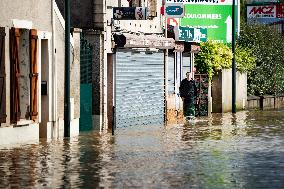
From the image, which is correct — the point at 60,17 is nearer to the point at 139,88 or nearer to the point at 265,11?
the point at 139,88

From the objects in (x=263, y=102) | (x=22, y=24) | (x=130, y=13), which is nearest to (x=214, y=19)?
(x=263, y=102)

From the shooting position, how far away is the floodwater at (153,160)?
19016mm

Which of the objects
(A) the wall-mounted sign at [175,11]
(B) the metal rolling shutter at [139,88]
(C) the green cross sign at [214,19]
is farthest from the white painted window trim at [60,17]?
(C) the green cross sign at [214,19]

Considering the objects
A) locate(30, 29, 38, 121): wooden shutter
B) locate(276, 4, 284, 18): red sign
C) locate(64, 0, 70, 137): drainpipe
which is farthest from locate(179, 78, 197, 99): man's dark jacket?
locate(276, 4, 284, 18): red sign

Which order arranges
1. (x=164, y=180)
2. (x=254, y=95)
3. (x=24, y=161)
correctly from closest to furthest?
1. (x=164, y=180)
2. (x=24, y=161)
3. (x=254, y=95)

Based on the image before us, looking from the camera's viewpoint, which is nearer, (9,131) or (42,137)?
(9,131)

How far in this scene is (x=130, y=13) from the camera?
37.4 metres

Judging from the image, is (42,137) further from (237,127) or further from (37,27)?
(237,127)

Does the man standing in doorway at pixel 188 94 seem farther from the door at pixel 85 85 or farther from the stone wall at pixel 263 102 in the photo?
the stone wall at pixel 263 102

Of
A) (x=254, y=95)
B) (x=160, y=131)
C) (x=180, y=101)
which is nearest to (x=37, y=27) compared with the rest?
(x=160, y=131)

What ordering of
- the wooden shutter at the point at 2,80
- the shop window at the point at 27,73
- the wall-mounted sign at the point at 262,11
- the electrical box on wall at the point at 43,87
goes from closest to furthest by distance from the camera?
the wooden shutter at the point at 2,80 < the shop window at the point at 27,73 < the electrical box on wall at the point at 43,87 < the wall-mounted sign at the point at 262,11

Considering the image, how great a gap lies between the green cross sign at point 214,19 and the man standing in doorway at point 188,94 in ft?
41.4

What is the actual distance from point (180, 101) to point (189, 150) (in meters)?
19.3

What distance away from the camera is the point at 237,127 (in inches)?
1480
